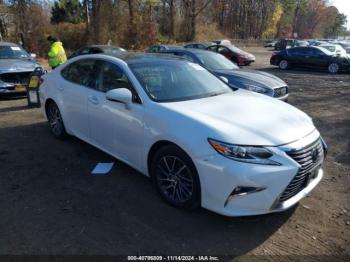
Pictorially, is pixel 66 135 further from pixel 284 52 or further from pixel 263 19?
pixel 263 19

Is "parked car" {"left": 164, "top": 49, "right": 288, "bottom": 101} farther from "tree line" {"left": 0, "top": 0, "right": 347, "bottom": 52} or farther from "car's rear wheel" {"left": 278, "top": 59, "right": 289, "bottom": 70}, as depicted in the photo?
"tree line" {"left": 0, "top": 0, "right": 347, "bottom": 52}

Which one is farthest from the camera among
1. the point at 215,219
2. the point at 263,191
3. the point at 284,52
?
the point at 284,52

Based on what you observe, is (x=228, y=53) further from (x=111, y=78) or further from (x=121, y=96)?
(x=121, y=96)

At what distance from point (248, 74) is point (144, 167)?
5.20 metres

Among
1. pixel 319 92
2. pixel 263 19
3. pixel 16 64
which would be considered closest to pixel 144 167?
pixel 16 64

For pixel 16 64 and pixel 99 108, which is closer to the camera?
pixel 99 108

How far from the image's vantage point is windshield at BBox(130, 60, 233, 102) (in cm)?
397

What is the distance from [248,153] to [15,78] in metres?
8.53

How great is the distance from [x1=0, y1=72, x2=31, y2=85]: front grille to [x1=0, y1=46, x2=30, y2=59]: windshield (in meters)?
1.45

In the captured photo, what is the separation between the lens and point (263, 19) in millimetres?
72062

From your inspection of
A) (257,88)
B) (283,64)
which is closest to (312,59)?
(283,64)

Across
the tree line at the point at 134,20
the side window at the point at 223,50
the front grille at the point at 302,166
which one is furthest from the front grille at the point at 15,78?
the tree line at the point at 134,20

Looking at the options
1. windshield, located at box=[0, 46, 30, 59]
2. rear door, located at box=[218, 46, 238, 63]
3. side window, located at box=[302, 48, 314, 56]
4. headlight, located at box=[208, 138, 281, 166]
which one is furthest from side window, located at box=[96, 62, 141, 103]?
rear door, located at box=[218, 46, 238, 63]

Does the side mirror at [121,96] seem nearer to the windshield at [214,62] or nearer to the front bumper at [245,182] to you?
the front bumper at [245,182]
